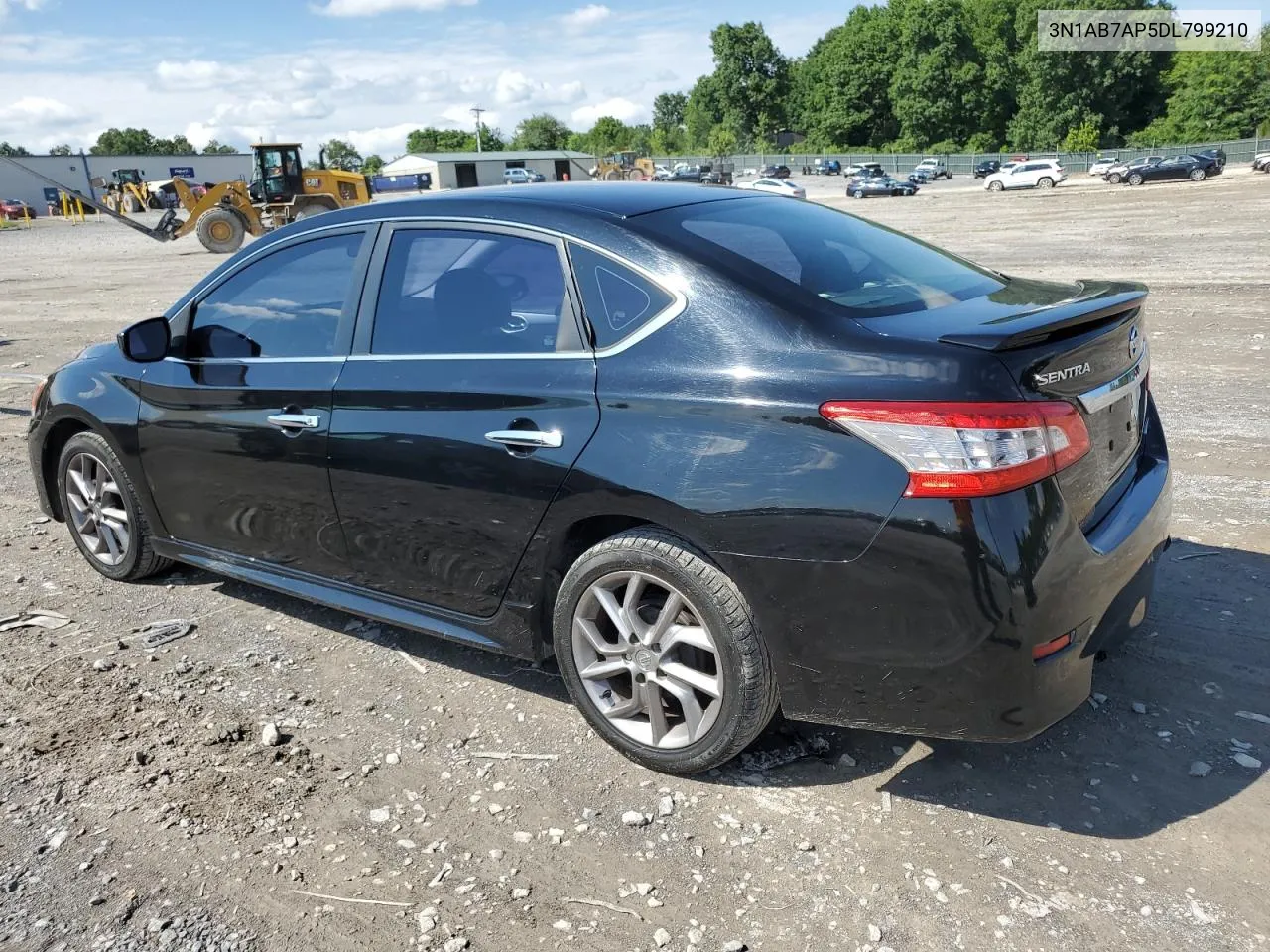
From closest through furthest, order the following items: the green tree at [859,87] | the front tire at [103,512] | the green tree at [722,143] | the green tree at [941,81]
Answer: the front tire at [103,512] → the green tree at [941,81] → the green tree at [859,87] → the green tree at [722,143]

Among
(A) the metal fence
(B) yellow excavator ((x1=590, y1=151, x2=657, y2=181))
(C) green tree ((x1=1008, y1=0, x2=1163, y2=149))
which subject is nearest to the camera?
(B) yellow excavator ((x1=590, y1=151, x2=657, y2=181))

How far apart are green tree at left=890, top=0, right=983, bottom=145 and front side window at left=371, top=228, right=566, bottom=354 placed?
109m

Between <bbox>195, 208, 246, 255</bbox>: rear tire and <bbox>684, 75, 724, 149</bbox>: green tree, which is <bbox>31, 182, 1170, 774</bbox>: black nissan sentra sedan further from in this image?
<bbox>684, 75, 724, 149</bbox>: green tree

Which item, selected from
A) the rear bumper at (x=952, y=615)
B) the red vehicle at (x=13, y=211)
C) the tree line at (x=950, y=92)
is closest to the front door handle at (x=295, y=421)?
the rear bumper at (x=952, y=615)

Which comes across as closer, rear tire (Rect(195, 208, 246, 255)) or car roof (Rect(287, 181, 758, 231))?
car roof (Rect(287, 181, 758, 231))

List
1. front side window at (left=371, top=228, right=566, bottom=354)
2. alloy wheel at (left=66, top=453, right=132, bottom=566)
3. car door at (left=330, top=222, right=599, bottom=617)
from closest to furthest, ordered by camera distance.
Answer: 1. car door at (left=330, top=222, right=599, bottom=617)
2. front side window at (left=371, top=228, right=566, bottom=354)
3. alloy wheel at (left=66, top=453, right=132, bottom=566)

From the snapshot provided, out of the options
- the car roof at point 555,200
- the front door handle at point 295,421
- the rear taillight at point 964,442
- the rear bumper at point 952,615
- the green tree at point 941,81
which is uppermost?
the green tree at point 941,81

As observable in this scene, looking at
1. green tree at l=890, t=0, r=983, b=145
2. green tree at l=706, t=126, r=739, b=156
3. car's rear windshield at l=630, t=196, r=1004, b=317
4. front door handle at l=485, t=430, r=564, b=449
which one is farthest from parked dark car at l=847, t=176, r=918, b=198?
green tree at l=706, t=126, r=739, b=156

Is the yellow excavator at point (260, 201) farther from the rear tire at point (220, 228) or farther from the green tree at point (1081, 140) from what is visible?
the green tree at point (1081, 140)

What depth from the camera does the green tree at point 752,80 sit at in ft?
431

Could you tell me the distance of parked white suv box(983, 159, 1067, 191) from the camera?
5128 cm

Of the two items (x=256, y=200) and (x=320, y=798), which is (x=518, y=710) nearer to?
(x=320, y=798)

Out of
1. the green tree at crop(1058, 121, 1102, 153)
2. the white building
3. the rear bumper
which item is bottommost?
the rear bumper

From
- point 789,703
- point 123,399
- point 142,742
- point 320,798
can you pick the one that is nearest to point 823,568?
point 789,703
